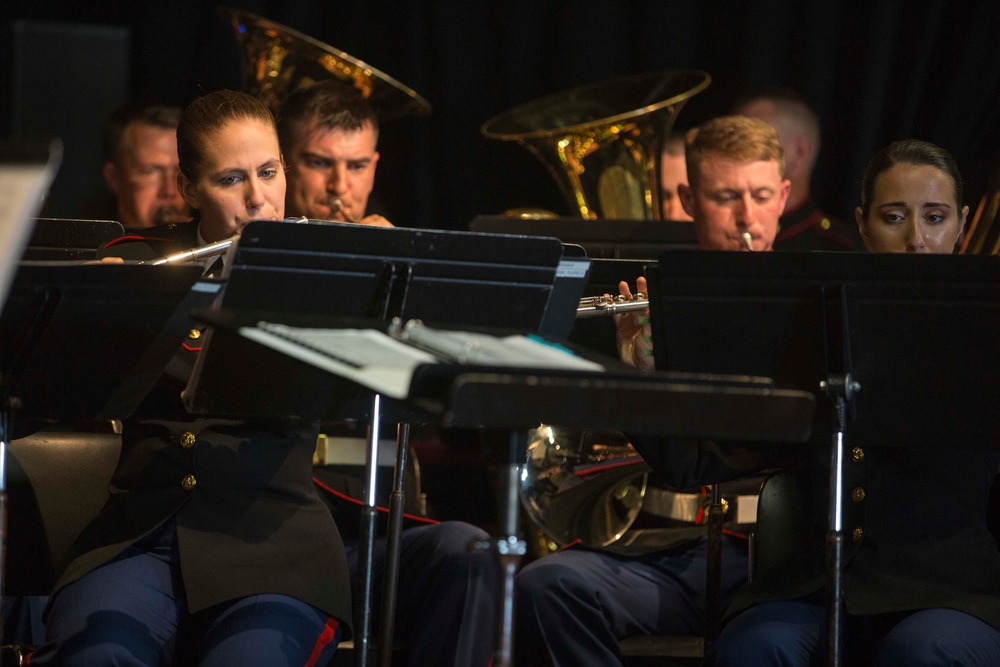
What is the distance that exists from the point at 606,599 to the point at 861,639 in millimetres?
504

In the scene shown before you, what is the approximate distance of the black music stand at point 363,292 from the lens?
1951 mm

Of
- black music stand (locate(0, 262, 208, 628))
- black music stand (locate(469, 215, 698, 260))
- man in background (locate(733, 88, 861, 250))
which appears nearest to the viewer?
black music stand (locate(0, 262, 208, 628))

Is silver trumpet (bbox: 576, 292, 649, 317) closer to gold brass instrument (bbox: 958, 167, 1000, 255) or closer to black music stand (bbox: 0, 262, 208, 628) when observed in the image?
black music stand (bbox: 0, 262, 208, 628)

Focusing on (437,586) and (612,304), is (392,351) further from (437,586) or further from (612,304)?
(612,304)

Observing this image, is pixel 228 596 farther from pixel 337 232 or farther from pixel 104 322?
pixel 337 232

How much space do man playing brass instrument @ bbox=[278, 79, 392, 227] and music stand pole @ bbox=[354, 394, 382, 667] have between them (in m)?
1.60

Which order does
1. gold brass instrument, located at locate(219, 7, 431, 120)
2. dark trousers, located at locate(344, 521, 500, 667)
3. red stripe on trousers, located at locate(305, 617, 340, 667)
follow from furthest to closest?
gold brass instrument, located at locate(219, 7, 431, 120) < dark trousers, located at locate(344, 521, 500, 667) < red stripe on trousers, located at locate(305, 617, 340, 667)

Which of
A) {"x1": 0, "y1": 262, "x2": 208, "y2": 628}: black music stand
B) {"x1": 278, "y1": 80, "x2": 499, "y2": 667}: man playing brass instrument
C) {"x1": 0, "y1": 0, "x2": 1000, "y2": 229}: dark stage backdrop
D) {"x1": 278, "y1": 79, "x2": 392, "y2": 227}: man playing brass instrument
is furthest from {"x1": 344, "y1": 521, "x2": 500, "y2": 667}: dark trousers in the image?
{"x1": 0, "y1": 0, "x2": 1000, "y2": 229}: dark stage backdrop

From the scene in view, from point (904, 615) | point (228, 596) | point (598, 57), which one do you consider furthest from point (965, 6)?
point (228, 596)

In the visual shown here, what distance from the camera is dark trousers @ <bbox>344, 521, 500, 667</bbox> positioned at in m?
2.36

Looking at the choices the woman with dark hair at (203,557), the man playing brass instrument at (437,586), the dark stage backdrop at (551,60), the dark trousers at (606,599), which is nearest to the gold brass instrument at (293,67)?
the dark stage backdrop at (551,60)

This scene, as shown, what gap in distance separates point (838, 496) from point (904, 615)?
0.37m

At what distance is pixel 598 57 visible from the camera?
14.7 feet

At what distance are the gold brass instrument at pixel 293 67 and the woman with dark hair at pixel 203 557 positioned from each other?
1926 mm
